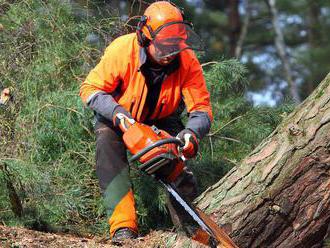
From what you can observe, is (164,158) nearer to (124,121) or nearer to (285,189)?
(124,121)

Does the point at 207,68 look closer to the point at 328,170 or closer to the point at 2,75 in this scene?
the point at 2,75

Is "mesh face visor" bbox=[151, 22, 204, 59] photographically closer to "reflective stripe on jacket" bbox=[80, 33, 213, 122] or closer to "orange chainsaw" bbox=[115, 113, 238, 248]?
"reflective stripe on jacket" bbox=[80, 33, 213, 122]

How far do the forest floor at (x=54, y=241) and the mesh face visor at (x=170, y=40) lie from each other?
1187mm

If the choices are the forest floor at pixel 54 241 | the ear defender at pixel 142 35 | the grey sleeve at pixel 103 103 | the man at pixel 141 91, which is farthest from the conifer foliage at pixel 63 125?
the ear defender at pixel 142 35

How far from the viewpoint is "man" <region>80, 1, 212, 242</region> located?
4.46 metres

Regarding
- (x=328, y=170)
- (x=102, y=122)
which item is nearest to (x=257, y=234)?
(x=328, y=170)

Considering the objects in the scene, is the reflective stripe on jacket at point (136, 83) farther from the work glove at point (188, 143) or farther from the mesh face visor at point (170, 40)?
the work glove at point (188, 143)

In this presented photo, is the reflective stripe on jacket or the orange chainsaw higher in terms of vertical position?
the reflective stripe on jacket

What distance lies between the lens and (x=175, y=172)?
13.7ft

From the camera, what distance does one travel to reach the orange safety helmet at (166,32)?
4461 mm

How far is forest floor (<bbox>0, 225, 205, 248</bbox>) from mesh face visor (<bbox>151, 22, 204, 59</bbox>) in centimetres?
→ 119

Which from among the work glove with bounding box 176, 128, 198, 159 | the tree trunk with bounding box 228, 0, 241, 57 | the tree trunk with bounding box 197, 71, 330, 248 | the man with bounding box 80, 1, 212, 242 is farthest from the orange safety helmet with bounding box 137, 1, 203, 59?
the tree trunk with bounding box 228, 0, 241, 57

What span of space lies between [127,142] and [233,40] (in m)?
15.3

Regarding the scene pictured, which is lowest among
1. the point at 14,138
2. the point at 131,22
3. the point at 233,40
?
the point at 233,40
